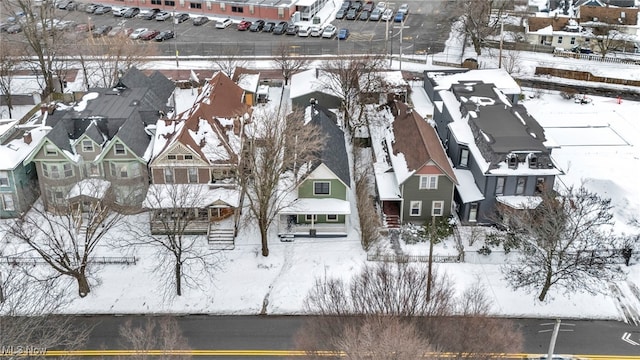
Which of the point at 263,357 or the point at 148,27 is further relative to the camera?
the point at 148,27

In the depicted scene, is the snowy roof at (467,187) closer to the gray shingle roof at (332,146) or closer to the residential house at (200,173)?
the gray shingle roof at (332,146)

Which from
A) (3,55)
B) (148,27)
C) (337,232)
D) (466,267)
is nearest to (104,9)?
(148,27)

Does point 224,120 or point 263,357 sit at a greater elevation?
point 224,120

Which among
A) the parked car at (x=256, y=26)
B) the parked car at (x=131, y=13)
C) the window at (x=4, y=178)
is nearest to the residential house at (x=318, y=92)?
the window at (x=4, y=178)

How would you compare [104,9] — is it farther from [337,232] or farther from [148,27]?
[337,232]

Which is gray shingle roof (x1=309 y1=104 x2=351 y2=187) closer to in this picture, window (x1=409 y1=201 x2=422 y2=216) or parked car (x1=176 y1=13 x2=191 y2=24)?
window (x1=409 y1=201 x2=422 y2=216)

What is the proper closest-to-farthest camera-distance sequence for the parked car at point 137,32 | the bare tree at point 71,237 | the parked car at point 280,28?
the bare tree at point 71,237, the parked car at point 137,32, the parked car at point 280,28

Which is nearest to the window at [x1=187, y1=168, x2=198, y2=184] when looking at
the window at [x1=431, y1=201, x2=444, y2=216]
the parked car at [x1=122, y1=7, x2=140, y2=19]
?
the window at [x1=431, y1=201, x2=444, y2=216]
